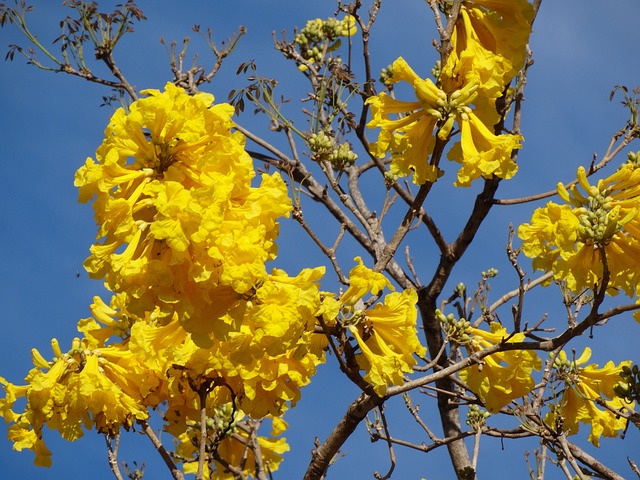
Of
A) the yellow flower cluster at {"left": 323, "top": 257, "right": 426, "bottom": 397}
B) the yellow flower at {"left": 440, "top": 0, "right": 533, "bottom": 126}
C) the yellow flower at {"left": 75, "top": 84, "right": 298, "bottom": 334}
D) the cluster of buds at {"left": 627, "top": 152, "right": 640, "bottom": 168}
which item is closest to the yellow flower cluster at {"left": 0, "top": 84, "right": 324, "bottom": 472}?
the yellow flower at {"left": 75, "top": 84, "right": 298, "bottom": 334}

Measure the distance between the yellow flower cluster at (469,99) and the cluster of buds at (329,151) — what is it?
57.6 inches

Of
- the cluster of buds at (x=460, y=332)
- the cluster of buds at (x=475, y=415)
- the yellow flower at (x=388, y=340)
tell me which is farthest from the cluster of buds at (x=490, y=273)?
the yellow flower at (x=388, y=340)

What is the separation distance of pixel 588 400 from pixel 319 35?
13.4 ft

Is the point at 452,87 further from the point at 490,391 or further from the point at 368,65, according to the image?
the point at 368,65

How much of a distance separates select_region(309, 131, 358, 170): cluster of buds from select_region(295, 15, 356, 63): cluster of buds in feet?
7.34

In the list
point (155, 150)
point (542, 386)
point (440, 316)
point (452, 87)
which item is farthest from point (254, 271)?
point (542, 386)

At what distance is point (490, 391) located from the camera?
3.58m

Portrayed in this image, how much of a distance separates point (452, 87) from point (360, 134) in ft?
7.76

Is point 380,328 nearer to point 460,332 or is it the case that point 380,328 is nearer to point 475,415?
point 460,332

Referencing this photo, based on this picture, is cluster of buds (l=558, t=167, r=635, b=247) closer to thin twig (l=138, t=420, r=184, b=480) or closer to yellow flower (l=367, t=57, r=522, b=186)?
yellow flower (l=367, t=57, r=522, b=186)

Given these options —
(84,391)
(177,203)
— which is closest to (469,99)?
(177,203)

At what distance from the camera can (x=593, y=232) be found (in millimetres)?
3107

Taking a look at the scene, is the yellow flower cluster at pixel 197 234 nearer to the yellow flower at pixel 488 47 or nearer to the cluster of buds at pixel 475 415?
the yellow flower at pixel 488 47

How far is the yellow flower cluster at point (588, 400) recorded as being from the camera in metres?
4.61
